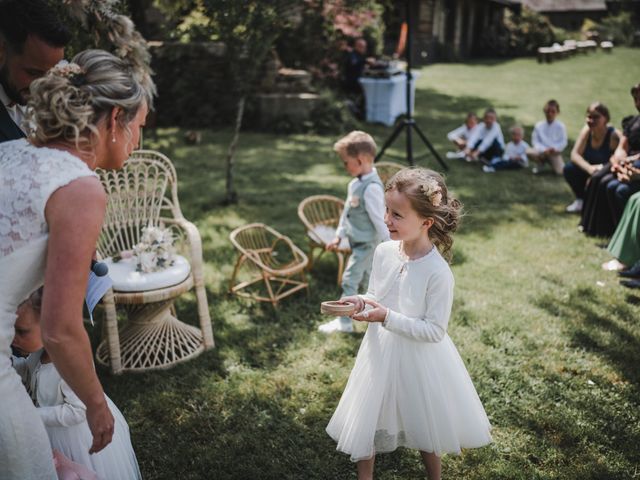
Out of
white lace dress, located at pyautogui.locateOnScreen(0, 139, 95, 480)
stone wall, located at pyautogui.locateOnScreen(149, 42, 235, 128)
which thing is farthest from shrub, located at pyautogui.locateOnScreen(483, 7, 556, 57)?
white lace dress, located at pyautogui.locateOnScreen(0, 139, 95, 480)

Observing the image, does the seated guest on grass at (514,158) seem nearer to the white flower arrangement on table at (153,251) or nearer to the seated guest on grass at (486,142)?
the seated guest on grass at (486,142)

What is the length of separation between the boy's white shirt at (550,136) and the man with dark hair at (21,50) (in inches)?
324

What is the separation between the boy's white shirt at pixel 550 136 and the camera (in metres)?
8.92

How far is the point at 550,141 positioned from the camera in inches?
354

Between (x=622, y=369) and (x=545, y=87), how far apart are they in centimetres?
1650

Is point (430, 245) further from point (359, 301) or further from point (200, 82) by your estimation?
point (200, 82)

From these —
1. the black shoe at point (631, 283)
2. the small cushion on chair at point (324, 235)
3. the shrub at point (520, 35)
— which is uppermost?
the shrub at point (520, 35)

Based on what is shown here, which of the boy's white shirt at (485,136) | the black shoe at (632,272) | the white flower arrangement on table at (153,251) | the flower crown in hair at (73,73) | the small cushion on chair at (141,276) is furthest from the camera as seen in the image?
the boy's white shirt at (485,136)

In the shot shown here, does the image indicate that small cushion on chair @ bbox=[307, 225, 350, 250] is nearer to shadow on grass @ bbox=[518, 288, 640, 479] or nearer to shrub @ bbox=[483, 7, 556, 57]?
shadow on grass @ bbox=[518, 288, 640, 479]

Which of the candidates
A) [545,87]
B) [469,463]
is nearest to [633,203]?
[469,463]

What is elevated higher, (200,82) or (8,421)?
(200,82)

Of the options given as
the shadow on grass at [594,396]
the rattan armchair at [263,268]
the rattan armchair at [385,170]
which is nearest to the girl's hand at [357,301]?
the shadow on grass at [594,396]

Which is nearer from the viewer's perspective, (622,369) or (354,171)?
(622,369)

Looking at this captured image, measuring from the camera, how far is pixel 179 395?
3.54m
